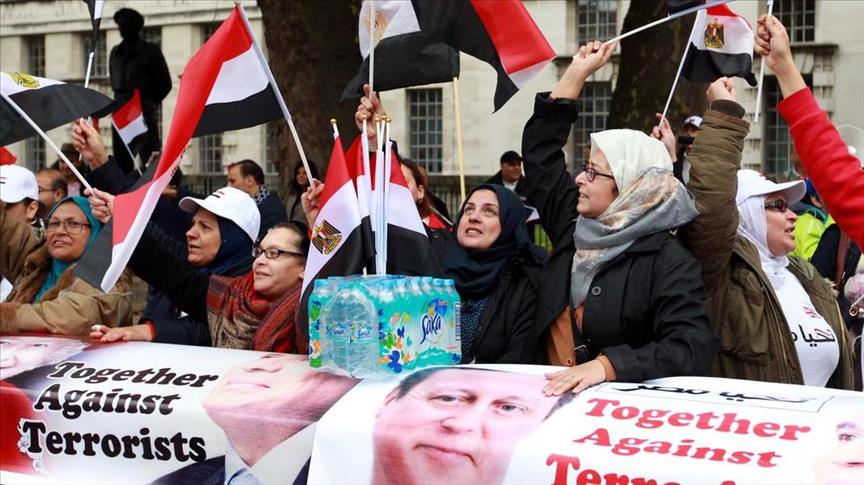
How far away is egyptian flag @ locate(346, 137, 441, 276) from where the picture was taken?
4977mm

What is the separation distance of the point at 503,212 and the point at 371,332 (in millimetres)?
1245

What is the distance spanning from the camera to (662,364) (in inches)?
164

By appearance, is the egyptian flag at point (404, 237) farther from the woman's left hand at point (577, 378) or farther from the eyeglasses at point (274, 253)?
the woman's left hand at point (577, 378)

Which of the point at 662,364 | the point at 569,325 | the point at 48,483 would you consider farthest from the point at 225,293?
the point at 662,364

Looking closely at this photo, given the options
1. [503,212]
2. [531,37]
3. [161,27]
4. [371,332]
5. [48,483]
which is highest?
[161,27]

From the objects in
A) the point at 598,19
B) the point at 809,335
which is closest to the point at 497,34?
the point at 809,335

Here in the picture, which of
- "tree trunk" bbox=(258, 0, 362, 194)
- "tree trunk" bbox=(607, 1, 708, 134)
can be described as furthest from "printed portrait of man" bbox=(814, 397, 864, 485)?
"tree trunk" bbox=(258, 0, 362, 194)

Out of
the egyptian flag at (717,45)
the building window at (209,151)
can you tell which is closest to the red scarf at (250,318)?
the egyptian flag at (717,45)

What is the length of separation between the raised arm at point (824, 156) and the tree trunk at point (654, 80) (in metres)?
7.14

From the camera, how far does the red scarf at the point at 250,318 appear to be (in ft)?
16.9

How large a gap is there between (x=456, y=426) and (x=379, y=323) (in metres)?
0.49

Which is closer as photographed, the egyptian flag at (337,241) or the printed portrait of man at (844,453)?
the printed portrait of man at (844,453)

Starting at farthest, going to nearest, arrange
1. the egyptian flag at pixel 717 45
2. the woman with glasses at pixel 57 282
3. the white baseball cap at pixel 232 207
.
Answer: the egyptian flag at pixel 717 45
the white baseball cap at pixel 232 207
the woman with glasses at pixel 57 282

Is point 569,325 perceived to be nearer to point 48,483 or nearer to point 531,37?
point 531,37
